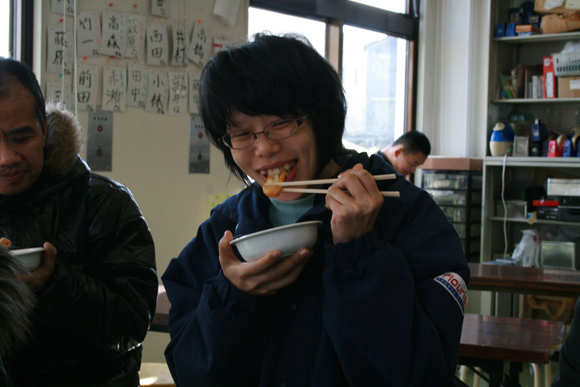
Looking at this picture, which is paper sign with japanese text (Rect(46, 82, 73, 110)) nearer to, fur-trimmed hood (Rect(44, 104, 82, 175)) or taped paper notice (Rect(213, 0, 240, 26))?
taped paper notice (Rect(213, 0, 240, 26))

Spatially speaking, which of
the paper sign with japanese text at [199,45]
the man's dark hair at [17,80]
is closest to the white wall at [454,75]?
the paper sign with japanese text at [199,45]

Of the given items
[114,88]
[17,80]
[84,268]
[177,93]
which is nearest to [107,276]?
[84,268]

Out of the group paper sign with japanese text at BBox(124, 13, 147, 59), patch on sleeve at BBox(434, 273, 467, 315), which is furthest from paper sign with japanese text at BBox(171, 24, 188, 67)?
patch on sleeve at BBox(434, 273, 467, 315)

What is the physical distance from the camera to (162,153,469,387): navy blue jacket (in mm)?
801

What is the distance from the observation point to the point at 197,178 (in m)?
3.34

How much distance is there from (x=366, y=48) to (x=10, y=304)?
14.6ft

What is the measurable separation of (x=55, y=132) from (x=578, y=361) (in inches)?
51.8

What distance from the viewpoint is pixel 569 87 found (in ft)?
15.4

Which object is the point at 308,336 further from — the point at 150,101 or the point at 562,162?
the point at 562,162

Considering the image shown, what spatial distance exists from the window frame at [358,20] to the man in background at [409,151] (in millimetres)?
836

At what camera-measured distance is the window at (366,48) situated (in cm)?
412

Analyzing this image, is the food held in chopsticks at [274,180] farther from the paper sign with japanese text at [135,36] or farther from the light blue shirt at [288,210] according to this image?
the paper sign with japanese text at [135,36]

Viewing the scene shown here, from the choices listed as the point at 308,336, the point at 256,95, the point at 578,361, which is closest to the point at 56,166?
the point at 256,95

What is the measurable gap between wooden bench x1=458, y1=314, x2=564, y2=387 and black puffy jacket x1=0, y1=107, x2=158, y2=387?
113 cm
